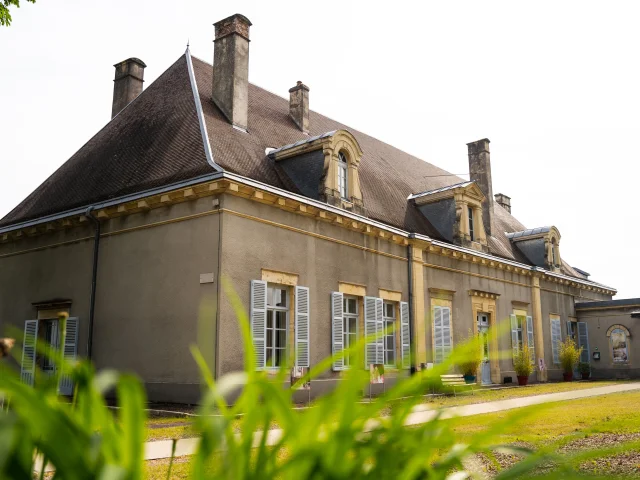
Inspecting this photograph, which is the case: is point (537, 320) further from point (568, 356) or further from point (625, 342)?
point (625, 342)

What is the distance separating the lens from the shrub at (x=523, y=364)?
20422 millimetres

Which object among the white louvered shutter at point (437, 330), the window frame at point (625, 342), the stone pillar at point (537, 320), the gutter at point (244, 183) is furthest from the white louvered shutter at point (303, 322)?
the window frame at point (625, 342)

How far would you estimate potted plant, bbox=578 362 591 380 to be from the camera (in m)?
24.9

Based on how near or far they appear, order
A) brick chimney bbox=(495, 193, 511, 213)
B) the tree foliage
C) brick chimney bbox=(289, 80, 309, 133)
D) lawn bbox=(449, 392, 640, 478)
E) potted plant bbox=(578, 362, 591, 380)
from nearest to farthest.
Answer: lawn bbox=(449, 392, 640, 478)
the tree foliage
brick chimney bbox=(289, 80, 309, 133)
potted plant bbox=(578, 362, 591, 380)
brick chimney bbox=(495, 193, 511, 213)

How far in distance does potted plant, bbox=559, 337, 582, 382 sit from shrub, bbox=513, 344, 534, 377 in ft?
11.5

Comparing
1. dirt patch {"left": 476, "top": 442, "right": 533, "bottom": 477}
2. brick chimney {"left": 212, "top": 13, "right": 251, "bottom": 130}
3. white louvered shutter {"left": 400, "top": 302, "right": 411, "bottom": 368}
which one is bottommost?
dirt patch {"left": 476, "top": 442, "right": 533, "bottom": 477}

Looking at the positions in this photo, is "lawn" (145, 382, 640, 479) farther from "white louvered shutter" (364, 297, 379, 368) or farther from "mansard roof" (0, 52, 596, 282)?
"mansard roof" (0, 52, 596, 282)

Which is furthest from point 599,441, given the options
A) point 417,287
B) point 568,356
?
point 568,356

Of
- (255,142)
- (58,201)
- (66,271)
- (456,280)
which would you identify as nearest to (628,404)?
(456,280)

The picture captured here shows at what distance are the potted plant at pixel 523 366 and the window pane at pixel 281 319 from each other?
10.1m

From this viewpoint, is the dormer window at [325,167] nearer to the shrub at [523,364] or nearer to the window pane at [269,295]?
the window pane at [269,295]

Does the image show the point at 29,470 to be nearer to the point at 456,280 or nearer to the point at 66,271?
the point at 66,271

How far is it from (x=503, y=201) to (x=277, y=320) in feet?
66.9

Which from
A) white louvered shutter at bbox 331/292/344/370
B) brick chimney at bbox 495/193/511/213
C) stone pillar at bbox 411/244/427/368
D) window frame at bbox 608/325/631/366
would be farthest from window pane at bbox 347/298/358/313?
brick chimney at bbox 495/193/511/213
